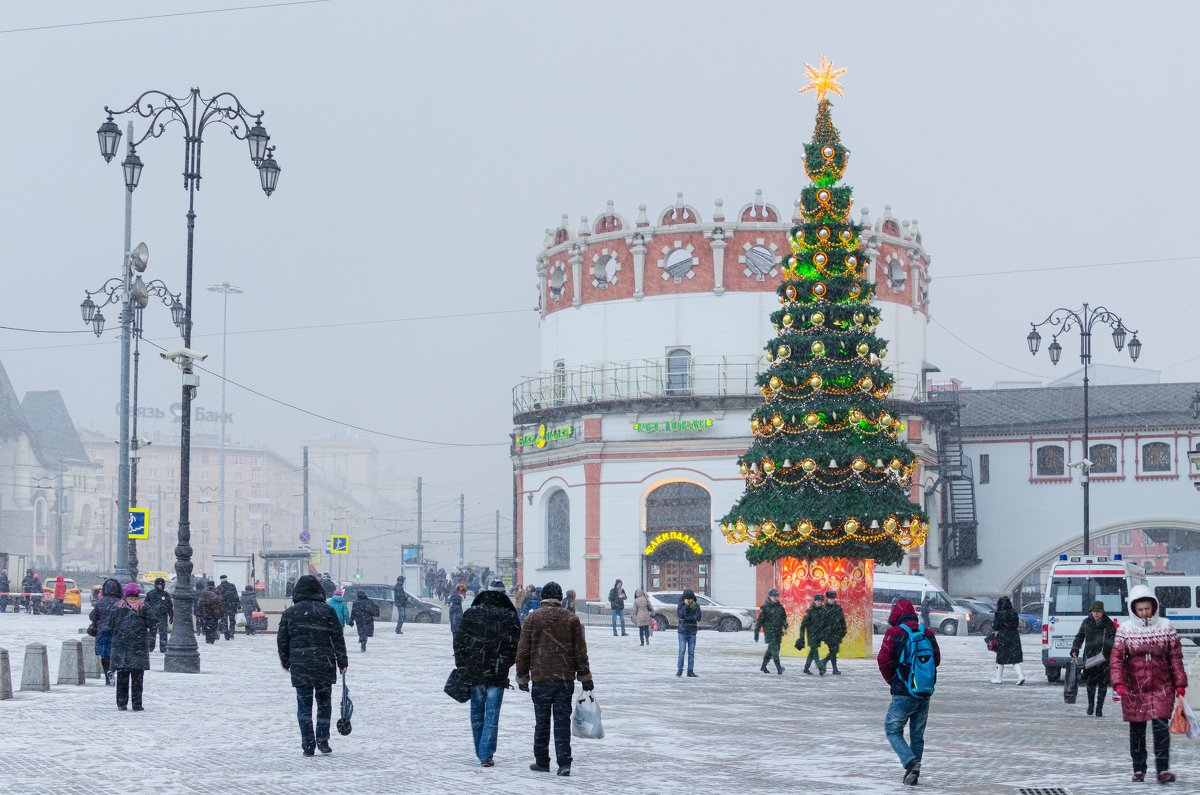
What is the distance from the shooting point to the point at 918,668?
12398 mm

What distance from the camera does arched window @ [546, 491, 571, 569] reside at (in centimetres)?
5806

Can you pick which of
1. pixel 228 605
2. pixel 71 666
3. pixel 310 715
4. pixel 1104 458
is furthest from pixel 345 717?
pixel 1104 458

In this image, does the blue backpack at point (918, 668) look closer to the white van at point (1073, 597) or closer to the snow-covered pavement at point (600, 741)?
the snow-covered pavement at point (600, 741)

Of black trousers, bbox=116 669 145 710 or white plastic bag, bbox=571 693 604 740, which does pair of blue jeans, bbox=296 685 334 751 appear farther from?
black trousers, bbox=116 669 145 710

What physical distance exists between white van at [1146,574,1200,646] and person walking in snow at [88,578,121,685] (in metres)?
31.4

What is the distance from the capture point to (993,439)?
65375 mm

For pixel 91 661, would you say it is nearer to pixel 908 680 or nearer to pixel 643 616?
pixel 908 680

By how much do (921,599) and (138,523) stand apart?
24.0 meters

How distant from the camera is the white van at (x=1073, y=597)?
88.7ft

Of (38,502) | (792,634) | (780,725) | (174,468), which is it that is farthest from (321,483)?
(780,725)

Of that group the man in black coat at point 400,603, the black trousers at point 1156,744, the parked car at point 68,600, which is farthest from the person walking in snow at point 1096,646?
the parked car at point 68,600

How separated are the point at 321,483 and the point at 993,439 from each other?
12778 centimetres

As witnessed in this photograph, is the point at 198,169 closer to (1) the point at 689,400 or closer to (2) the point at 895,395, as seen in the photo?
(1) the point at 689,400

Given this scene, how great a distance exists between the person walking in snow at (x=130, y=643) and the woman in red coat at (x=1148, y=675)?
10.6 metres
